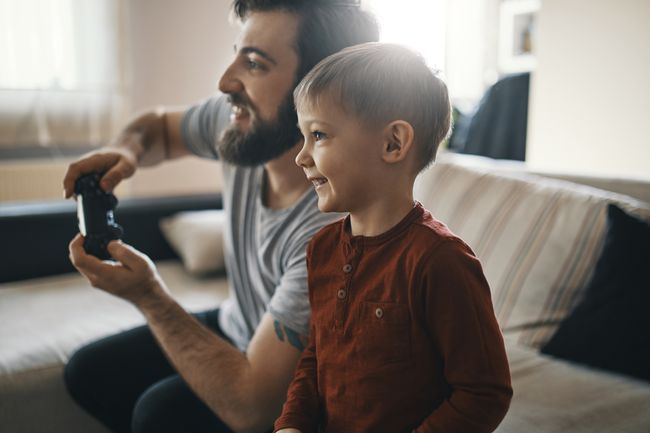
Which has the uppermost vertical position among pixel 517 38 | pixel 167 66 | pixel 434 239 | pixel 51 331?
pixel 517 38

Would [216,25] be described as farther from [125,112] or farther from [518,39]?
[518,39]

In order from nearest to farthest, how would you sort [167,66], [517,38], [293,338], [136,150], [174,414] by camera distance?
1. [293,338]
2. [174,414]
3. [136,150]
4. [167,66]
5. [517,38]

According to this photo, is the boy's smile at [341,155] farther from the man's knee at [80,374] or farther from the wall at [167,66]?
the wall at [167,66]

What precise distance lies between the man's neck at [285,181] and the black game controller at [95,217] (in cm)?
29

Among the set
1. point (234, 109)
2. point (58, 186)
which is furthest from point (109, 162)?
point (58, 186)

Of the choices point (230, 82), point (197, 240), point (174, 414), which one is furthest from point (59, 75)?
point (174, 414)

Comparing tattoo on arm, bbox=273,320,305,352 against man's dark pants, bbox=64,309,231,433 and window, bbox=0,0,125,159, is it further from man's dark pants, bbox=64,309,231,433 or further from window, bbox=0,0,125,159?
window, bbox=0,0,125,159

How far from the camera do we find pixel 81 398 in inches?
47.6

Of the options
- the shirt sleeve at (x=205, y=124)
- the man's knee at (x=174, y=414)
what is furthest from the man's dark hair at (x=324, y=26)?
the man's knee at (x=174, y=414)

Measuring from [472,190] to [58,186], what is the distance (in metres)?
2.12

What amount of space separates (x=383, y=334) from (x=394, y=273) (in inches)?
2.6

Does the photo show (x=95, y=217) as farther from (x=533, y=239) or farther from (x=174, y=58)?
(x=174, y=58)

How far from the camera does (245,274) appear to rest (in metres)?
1.18

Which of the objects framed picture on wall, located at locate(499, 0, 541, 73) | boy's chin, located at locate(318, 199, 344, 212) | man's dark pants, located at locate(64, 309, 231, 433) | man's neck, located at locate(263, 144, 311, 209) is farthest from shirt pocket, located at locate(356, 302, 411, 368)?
framed picture on wall, located at locate(499, 0, 541, 73)
